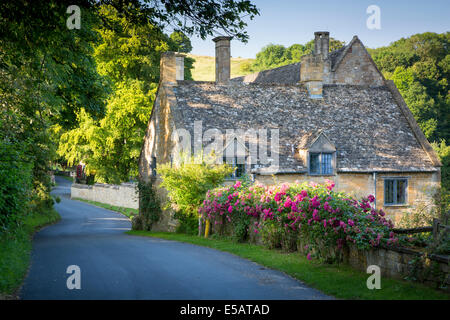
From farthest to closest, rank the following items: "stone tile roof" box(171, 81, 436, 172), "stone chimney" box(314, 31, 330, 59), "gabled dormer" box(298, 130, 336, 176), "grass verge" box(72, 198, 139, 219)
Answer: "grass verge" box(72, 198, 139, 219), "stone chimney" box(314, 31, 330, 59), "stone tile roof" box(171, 81, 436, 172), "gabled dormer" box(298, 130, 336, 176)

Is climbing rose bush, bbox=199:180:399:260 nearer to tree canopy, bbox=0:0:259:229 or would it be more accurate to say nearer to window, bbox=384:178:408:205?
tree canopy, bbox=0:0:259:229

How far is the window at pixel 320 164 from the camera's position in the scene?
26.7 metres

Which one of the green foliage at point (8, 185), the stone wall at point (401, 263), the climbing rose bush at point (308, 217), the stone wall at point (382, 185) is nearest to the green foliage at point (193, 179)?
the climbing rose bush at point (308, 217)

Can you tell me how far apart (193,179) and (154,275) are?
10295 millimetres

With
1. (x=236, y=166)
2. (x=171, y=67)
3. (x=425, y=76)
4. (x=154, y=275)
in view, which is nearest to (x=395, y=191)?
(x=236, y=166)

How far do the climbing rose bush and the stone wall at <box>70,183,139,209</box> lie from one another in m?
23.9

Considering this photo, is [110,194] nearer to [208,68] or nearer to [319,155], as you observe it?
[319,155]

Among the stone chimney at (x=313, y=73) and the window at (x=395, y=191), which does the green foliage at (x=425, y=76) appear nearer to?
the stone chimney at (x=313, y=73)

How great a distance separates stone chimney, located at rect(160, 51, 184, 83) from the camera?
2856 centimetres

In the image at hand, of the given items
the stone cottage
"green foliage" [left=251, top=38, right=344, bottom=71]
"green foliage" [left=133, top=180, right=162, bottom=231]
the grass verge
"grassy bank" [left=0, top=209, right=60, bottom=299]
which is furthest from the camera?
"green foliage" [left=251, top=38, right=344, bottom=71]

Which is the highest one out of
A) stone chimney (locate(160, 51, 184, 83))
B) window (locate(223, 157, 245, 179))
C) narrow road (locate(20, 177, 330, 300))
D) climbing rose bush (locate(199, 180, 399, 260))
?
stone chimney (locate(160, 51, 184, 83))

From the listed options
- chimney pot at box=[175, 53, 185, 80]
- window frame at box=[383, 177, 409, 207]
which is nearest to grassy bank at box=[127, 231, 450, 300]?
window frame at box=[383, 177, 409, 207]

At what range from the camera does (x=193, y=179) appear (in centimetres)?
2195
